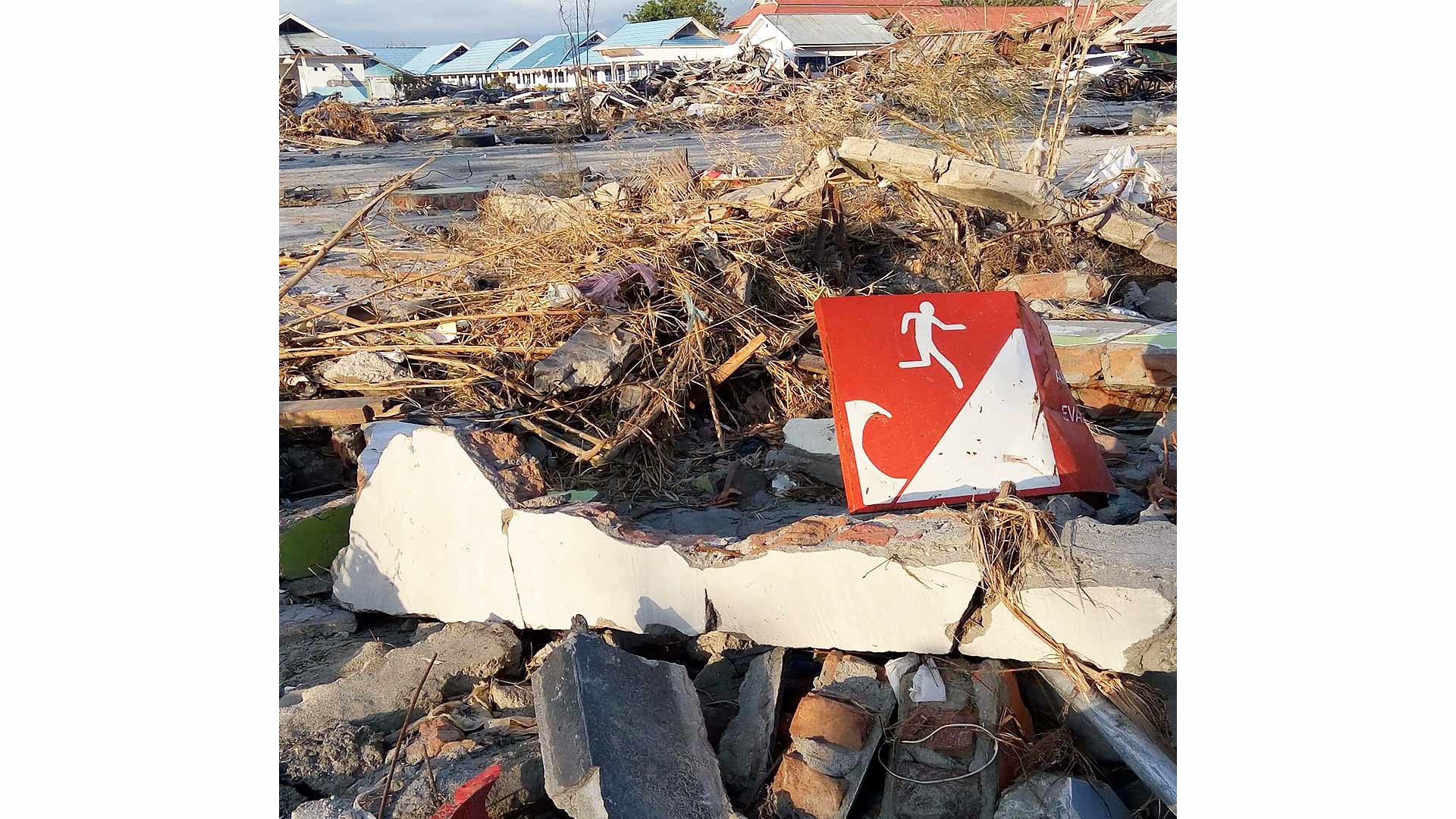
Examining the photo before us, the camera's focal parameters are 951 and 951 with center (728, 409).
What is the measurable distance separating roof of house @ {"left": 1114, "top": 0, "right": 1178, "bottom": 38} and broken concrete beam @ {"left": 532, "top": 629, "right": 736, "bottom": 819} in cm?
1498

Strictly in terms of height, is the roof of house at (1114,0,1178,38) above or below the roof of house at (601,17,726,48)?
below

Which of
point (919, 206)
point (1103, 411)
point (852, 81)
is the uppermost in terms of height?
point (852, 81)

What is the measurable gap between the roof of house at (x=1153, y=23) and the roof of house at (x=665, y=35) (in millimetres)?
22717

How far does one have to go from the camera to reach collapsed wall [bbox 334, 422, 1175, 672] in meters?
2.68

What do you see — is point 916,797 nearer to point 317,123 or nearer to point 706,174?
point 706,174

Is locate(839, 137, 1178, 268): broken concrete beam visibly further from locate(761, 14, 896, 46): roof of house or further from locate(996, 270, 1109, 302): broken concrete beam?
locate(761, 14, 896, 46): roof of house

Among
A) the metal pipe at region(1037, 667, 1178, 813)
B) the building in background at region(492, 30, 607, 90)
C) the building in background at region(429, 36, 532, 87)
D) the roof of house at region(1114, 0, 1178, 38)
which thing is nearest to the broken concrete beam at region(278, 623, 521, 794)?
the metal pipe at region(1037, 667, 1178, 813)

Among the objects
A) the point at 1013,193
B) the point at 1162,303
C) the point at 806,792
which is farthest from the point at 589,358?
the point at 1162,303

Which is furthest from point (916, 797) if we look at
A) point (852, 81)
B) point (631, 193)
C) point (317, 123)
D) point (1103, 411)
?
point (317, 123)

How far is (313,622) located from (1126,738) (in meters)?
2.84

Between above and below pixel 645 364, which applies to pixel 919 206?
above

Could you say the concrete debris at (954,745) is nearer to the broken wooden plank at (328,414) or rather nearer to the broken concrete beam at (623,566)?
the broken concrete beam at (623,566)

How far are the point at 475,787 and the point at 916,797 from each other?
114cm

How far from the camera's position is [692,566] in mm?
2945
